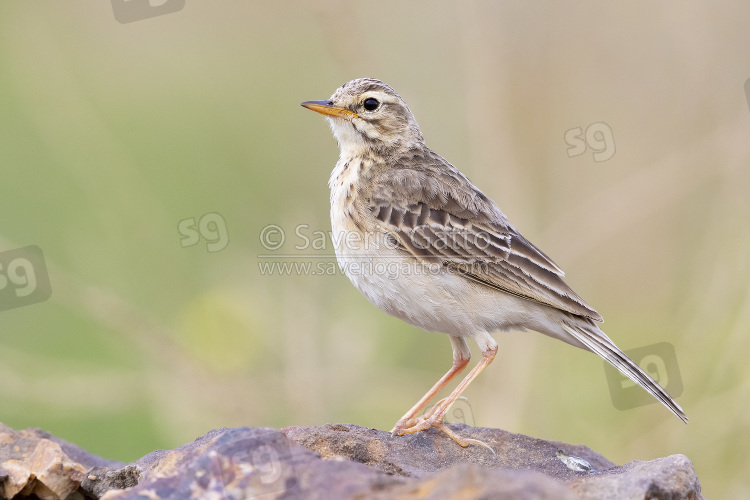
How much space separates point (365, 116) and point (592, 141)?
273 cm

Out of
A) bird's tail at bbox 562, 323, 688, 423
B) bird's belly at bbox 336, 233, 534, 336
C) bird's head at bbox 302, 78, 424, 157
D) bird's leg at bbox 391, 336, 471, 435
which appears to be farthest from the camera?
bird's head at bbox 302, 78, 424, 157

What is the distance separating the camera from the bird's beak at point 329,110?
754 cm

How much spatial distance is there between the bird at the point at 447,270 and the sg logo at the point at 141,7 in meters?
2.05

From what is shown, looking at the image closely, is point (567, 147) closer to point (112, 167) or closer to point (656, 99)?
point (656, 99)

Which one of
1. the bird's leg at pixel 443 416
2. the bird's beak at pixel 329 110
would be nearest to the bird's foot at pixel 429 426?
the bird's leg at pixel 443 416

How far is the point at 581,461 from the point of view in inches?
248

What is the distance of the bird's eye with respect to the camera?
25.4ft

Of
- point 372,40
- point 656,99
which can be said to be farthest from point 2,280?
point 656,99

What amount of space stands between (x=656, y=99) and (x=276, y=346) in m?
4.79

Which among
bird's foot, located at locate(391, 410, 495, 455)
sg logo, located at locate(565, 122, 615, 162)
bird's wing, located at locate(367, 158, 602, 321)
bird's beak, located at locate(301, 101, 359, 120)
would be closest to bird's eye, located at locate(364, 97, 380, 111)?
bird's beak, located at locate(301, 101, 359, 120)

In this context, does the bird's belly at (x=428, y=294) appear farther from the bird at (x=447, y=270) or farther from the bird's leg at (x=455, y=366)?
the bird's leg at (x=455, y=366)

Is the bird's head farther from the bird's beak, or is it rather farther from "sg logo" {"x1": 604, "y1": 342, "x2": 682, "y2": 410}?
"sg logo" {"x1": 604, "y1": 342, "x2": 682, "y2": 410}

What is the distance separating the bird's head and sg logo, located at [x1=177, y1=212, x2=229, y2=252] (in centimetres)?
197

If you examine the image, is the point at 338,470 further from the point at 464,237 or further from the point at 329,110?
the point at 329,110
